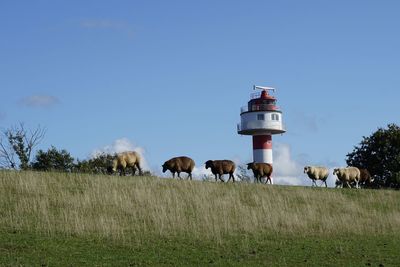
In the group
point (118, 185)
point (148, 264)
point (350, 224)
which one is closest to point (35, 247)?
point (148, 264)

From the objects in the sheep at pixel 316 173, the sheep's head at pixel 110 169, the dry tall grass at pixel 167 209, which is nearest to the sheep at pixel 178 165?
the sheep's head at pixel 110 169

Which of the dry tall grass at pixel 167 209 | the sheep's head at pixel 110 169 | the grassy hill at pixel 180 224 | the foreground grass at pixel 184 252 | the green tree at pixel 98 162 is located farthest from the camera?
the green tree at pixel 98 162

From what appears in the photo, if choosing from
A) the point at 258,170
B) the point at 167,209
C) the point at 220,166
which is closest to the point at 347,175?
the point at 258,170

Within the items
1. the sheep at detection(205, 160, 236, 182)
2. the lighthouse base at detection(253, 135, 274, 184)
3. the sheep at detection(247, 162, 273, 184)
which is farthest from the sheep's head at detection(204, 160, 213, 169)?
the lighthouse base at detection(253, 135, 274, 184)

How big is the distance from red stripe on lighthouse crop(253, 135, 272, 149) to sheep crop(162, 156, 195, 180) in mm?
24275

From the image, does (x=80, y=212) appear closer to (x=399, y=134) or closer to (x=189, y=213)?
(x=189, y=213)

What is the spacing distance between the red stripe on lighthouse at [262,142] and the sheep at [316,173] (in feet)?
50.6

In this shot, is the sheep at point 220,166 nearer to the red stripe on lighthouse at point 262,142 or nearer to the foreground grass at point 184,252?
the foreground grass at point 184,252

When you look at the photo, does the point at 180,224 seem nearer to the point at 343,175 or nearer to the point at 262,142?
the point at 343,175

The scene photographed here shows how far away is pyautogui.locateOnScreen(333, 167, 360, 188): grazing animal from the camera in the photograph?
46131 mm

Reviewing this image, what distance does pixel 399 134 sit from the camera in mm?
59750

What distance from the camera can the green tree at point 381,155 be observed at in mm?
58812

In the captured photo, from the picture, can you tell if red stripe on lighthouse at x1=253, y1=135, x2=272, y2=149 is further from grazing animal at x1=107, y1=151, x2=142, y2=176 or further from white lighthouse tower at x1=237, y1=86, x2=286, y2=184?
grazing animal at x1=107, y1=151, x2=142, y2=176

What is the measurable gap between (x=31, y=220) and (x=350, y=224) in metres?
13.9
